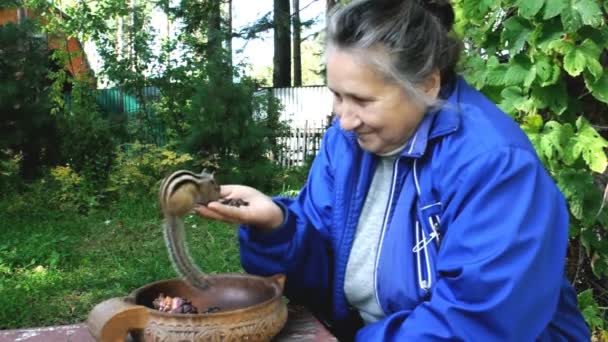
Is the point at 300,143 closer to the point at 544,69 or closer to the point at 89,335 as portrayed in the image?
the point at 544,69

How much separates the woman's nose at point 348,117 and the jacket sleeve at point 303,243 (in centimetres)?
25

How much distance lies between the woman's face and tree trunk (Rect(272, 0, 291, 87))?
10899mm

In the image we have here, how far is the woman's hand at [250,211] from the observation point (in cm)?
156

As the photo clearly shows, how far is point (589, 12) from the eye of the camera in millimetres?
2191

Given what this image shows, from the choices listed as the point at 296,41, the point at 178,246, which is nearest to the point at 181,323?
the point at 178,246

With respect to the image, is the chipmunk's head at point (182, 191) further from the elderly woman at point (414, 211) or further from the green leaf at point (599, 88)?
the green leaf at point (599, 88)

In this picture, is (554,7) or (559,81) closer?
(554,7)

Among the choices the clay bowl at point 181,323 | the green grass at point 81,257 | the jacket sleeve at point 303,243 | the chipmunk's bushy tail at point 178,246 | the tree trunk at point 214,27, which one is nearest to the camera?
the clay bowl at point 181,323

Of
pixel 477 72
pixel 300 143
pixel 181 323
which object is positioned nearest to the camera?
pixel 181 323

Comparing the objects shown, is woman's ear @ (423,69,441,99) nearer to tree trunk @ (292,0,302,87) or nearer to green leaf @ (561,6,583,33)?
green leaf @ (561,6,583,33)

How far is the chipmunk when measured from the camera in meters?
1.34

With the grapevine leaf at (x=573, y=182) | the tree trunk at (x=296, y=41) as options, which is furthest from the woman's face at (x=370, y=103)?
the tree trunk at (x=296, y=41)

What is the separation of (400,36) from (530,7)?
96 centimetres

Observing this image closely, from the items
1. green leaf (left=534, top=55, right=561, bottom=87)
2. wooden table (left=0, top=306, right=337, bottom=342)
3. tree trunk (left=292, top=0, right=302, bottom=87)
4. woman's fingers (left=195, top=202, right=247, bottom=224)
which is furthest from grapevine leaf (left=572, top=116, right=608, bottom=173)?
tree trunk (left=292, top=0, right=302, bottom=87)
